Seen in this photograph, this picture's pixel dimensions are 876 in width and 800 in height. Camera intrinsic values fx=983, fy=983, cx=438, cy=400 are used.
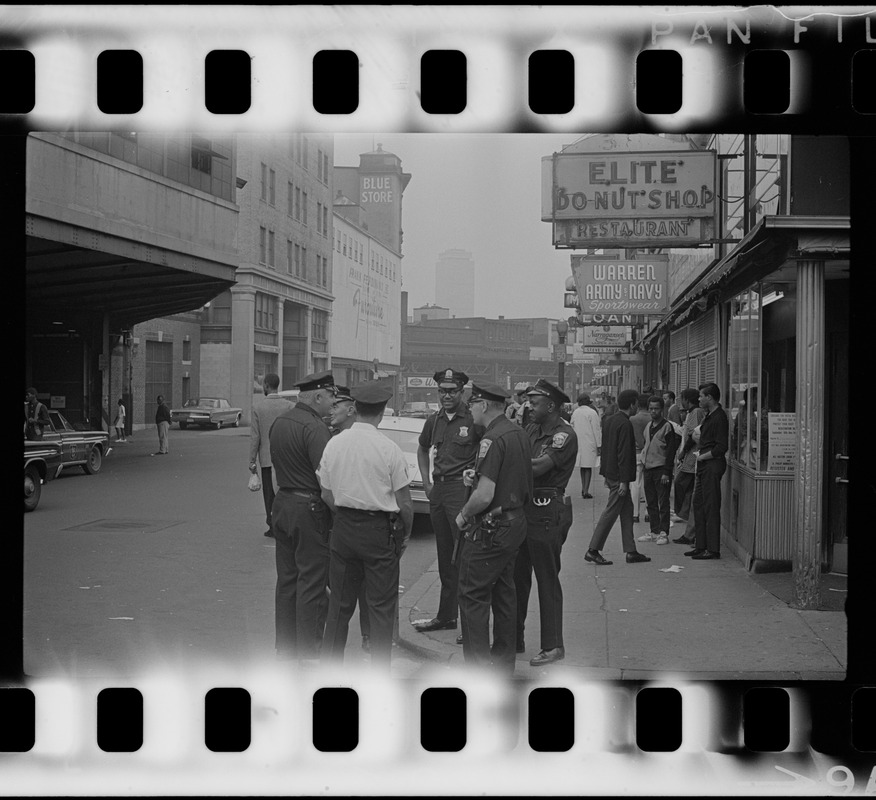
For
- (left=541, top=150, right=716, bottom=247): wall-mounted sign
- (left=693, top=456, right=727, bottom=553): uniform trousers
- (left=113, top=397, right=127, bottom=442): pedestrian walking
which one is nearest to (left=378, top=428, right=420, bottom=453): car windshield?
(left=693, top=456, right=727, bottom=553): uniform trousers

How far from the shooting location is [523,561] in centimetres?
723

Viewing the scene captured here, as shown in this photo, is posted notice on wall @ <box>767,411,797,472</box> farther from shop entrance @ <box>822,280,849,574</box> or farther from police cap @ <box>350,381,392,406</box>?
police cap @ <box>350,381,392,406</box>

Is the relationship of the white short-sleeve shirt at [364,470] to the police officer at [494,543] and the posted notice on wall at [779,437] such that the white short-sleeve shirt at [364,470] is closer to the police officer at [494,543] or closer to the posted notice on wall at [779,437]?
the police officer at [494,543]

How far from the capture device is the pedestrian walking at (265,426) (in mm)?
11617

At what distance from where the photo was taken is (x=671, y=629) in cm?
756

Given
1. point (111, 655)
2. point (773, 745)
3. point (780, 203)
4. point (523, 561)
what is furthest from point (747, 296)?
point (111, 655)

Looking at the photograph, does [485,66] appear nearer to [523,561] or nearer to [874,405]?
[874,405]

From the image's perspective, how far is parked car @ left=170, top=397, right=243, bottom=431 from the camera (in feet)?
124

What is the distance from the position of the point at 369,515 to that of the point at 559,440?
2.03 metres

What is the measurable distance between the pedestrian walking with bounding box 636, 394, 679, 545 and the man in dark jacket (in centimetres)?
150

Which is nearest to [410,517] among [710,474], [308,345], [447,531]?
[447,531]

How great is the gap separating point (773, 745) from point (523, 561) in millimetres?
2570

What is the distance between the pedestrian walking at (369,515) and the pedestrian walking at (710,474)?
5061 mm

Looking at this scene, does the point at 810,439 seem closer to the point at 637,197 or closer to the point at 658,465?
the point at 637,197
